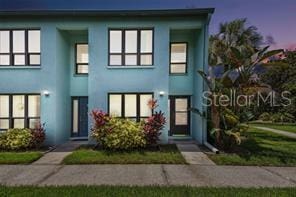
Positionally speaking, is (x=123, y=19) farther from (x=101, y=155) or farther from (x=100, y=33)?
(x=101, y=155)

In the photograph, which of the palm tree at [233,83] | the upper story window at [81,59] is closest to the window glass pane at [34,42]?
the upper story window at [81,59]

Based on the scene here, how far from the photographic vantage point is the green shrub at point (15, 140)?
40.8ft

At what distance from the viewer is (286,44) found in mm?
36719

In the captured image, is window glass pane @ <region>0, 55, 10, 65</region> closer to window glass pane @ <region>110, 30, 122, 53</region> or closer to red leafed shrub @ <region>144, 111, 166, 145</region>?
window glass pane @ <region>110, 30, 122, 53</region>

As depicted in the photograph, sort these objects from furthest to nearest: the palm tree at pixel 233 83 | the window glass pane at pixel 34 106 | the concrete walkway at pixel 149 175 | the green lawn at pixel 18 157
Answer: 1. the window glass pane at pixel 34 106
2. the palm tree at pixel 233 83
3. the green lawn at pixel 18 157
4. the concrete walkway at pixel 149 175

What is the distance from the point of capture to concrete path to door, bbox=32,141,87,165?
1059 centimetres

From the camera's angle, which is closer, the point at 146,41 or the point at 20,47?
the point at 20,47

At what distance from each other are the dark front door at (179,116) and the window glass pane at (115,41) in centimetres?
434

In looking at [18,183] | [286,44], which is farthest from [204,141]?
[286,44]

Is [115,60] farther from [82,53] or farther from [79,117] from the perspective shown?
[79,117]

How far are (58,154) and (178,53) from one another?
8546 millimetres

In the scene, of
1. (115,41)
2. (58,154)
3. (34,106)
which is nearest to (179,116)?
(115,41)

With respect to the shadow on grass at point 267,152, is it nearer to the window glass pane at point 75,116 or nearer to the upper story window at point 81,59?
the window glass pane at point 75,116

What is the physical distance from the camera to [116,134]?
39.5 ft
